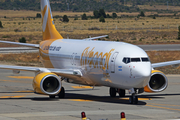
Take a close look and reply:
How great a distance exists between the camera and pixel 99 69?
23.4 m

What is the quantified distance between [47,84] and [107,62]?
186 inches

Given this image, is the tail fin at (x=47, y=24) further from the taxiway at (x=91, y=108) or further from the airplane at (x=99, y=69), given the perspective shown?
the taxiway at (x=91, y=108)

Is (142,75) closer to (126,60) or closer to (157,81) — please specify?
(126,60)

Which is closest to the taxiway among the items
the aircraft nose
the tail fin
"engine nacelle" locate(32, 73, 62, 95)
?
"engine nacelle" locate(32, 73, 62, 95)

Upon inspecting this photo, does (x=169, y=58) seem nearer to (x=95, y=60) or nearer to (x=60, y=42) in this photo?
(x=60, y=42)

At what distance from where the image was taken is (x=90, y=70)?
80.4ft

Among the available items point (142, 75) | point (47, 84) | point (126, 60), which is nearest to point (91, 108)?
point (142, 75)

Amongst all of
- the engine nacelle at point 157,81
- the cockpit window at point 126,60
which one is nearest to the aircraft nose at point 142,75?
the cockpit window at point 126,60

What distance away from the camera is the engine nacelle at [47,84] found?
23.9 meters

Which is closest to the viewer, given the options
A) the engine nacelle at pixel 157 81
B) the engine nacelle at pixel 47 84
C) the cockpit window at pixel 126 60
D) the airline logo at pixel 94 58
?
the cockpit window at pixel 126 60

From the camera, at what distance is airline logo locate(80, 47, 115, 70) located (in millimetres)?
22922

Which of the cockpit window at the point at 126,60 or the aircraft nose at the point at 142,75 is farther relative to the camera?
the cockpit window at the point at 126,60

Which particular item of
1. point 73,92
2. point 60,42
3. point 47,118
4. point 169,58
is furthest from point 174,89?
point 169,58

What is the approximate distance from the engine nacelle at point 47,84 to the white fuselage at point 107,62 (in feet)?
7.26
